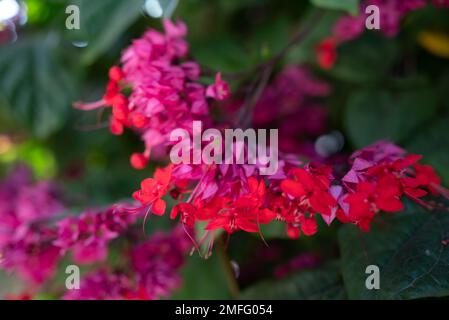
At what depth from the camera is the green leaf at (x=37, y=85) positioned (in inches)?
43.4

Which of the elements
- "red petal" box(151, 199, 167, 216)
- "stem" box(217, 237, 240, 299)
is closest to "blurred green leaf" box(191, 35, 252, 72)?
"stem" box(217, 237, 240, 299)

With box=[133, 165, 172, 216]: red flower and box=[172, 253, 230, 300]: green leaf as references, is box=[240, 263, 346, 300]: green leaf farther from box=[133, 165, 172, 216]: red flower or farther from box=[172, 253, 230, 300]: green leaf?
box=[133, 165, 172, 216]: red flower

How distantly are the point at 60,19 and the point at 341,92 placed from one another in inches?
27.9

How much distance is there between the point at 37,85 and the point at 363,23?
72 cm

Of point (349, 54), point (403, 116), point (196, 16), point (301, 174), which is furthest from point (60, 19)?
point (301, 174)

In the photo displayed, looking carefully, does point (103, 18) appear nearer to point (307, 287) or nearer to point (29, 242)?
point (29, 242)

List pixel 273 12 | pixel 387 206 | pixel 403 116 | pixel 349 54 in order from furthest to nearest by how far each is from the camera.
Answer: pixel 273 12, pixel 349 54, pixel 403 116, pixel 387 206

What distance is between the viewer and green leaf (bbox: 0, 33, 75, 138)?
1103 millimetres

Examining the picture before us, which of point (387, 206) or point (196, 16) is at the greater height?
point (196, 16)

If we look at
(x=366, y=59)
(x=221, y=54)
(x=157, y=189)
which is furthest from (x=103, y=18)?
(x=366, y=59)

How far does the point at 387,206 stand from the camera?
0.52m

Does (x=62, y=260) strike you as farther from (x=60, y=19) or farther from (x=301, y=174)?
(x=301, y=174)

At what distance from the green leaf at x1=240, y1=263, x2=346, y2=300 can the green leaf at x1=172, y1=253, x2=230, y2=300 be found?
14 cm
